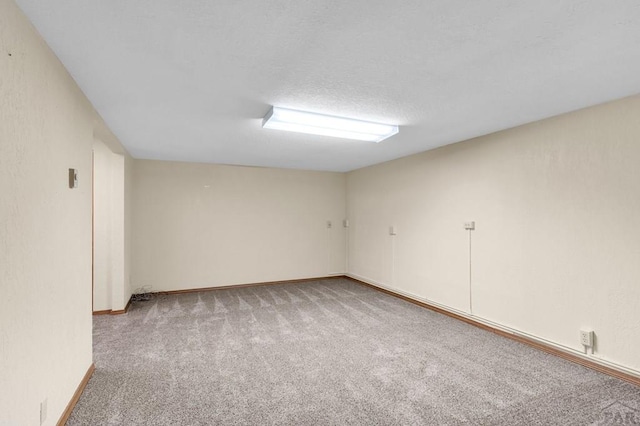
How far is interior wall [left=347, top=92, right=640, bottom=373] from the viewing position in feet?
8.30

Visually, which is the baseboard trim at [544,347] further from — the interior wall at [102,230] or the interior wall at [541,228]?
the interior wall at [102,230]

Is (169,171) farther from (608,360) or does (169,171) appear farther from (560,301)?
(608,360)

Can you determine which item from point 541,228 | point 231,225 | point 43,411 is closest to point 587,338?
point 541,228

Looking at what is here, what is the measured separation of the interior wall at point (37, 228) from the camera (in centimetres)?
132

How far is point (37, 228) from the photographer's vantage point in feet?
5.26

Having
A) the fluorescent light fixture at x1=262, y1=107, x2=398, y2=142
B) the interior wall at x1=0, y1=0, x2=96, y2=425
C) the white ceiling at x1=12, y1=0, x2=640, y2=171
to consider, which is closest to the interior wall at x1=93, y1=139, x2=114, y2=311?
the white ceiling at x1=12, y1=0, x2=640, y2=171

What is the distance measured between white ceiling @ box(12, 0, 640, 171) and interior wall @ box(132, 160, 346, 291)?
7.54 feet

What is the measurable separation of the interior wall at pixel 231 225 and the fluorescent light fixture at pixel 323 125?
289 cm

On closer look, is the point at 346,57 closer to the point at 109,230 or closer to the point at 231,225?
the point at 109,230

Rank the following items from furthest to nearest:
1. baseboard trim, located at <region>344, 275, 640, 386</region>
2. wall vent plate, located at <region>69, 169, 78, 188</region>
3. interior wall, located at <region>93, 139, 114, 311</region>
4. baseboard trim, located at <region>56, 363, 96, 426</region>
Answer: interior wall, located at <region>93, 139, 114, 311</region>
baseboard trim, located at <region>344, 275, 640, 386</region>
wall vent plate, located at <region>69, 169, 78, 188</region>
baseboard trim, located at <region>56, 363, 96, 426</region>

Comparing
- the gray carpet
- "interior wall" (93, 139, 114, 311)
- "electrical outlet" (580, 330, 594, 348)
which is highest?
"interior wall" (93, 139, 114, 311)

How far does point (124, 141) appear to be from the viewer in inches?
152

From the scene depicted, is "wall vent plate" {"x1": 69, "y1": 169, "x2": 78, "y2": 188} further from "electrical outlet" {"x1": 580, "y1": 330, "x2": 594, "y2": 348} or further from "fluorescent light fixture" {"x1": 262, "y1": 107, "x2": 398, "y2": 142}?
"electrical outlet" {"x1": 580, "y1": 330, "x2": 594, "y2": 348}

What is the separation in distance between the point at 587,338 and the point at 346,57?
3.10 m
